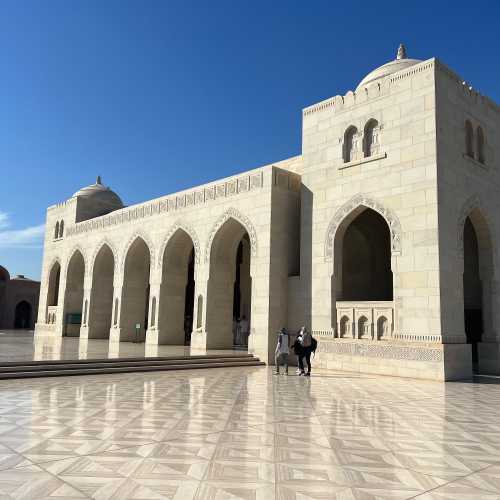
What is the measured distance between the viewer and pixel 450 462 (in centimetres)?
444

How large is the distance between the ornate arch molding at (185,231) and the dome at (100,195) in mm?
8874

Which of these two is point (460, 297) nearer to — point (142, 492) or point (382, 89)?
point (382, 89)

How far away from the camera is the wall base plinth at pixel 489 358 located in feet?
41.4

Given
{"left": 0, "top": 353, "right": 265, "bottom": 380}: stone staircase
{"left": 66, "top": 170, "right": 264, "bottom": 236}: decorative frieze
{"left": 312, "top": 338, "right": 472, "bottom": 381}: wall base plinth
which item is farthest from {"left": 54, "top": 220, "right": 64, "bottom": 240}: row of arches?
{"left": 312, "top": 338, "right": 472, "bottom": 381}: wall base plinth

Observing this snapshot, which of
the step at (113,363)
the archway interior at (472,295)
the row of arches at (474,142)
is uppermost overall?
the row of arches at (474,142)

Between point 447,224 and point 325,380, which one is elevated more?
point 447,224

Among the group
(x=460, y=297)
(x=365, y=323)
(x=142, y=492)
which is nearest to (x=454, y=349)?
(x=460, y=297)

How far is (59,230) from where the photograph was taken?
25.9m

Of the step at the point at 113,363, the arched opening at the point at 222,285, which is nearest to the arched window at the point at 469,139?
the arched opening at the point at 222,285

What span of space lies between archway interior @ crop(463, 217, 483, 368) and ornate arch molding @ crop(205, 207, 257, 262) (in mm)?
6245

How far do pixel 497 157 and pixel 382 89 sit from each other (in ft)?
12.8

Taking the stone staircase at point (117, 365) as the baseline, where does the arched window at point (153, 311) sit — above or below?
above

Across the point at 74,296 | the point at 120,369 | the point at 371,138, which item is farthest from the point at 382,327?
the point at 74,296

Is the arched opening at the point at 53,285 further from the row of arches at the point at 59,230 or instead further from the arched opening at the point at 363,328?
the arched opening at the point at 363,328
